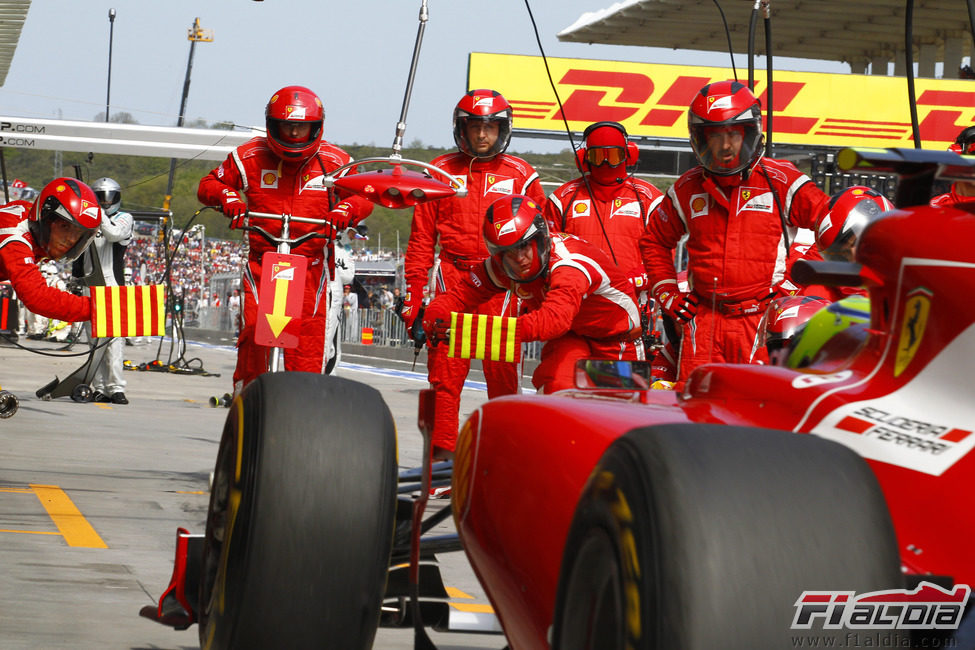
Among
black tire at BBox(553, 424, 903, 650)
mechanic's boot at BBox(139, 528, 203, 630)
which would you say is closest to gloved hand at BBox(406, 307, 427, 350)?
mechanic's boot at BBox(139, 528, 203, 630)

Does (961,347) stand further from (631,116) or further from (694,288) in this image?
(631,116)

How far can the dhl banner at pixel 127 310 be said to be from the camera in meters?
3.98

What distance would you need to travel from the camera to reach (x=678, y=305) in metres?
6.25

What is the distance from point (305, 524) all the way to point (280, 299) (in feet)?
15.7

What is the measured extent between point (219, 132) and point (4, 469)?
1473cm

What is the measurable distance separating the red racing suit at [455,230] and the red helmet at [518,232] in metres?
1.89

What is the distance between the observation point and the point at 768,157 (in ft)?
20.0

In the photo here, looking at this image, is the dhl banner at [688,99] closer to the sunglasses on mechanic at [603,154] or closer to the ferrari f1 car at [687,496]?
the sunglasses on mechanic at [603,154]

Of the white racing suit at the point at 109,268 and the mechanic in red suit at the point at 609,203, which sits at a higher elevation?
the mechanic in red suit at the point at 609,203

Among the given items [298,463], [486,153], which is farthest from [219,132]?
[298,463]

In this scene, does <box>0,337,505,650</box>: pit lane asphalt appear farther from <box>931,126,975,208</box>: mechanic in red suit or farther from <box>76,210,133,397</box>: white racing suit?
<box>931,126,975,208</box>: mechanic in red suit

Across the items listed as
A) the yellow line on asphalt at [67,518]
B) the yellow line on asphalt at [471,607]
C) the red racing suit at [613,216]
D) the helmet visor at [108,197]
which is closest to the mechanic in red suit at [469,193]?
the red racing suit at [613,216]

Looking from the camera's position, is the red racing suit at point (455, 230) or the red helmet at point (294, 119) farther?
the red racing suit at point (455, 230)

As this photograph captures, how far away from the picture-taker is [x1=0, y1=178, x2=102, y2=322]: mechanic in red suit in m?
6.39
